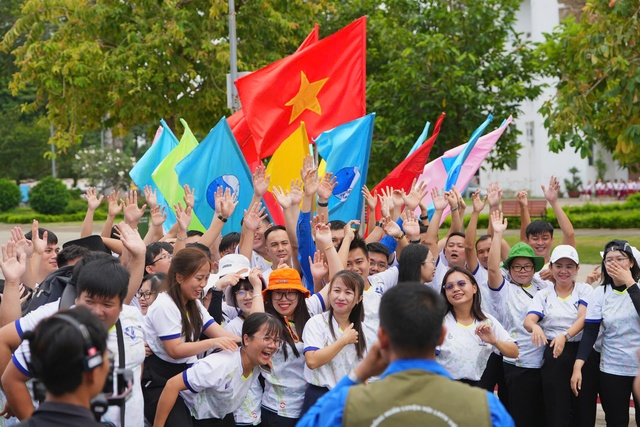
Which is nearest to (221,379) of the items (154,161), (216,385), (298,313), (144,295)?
(216,385)

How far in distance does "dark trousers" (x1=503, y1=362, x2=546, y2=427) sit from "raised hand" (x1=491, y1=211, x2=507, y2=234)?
1.02 meters

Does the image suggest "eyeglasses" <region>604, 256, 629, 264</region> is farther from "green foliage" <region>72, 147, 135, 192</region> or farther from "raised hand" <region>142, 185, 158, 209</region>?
"green foliage" <region>72, 147, 135, 192</region>

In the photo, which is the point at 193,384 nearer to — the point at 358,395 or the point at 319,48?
the point at 358,395

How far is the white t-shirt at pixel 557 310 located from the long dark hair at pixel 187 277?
8.76ft

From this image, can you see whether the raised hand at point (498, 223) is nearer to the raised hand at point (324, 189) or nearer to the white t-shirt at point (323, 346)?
the raised hand at point (324, 189)

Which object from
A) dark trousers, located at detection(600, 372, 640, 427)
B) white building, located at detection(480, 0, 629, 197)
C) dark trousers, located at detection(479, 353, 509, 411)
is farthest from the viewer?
white building, located at detection(480, 0, 629, 197)

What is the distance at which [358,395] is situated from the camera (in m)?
2.91

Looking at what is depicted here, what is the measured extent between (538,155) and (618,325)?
49.2 metres

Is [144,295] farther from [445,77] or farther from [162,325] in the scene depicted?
[445,77]

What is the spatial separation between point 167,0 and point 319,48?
26.4ft

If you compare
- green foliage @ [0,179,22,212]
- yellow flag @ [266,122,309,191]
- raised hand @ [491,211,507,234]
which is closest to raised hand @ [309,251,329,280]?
raised hand @ [491,211,507,234]

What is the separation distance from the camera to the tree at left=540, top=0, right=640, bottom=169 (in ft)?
46.6

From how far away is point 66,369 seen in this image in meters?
2.90

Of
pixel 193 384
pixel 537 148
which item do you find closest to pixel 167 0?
pixel 193 384
